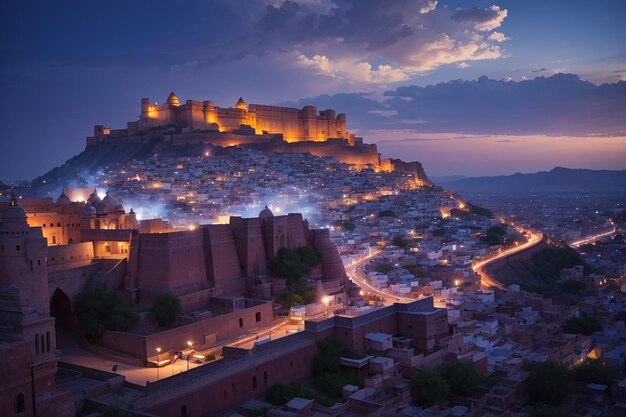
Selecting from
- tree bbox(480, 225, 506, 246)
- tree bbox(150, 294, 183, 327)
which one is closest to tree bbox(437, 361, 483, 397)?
tree bbox(150, 294, 183, 327)

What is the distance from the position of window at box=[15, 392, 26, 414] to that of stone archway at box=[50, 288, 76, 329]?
23.8ft

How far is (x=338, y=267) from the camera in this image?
2739 cm

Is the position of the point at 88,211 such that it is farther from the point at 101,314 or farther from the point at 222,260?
the point at 101,314

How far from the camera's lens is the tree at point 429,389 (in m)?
16.9

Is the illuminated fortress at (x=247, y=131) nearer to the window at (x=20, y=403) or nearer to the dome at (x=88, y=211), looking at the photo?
the dome at (x=88, y=211)

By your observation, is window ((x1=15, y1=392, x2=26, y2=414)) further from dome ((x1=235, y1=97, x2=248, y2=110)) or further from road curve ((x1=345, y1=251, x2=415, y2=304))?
dome ((x1=235, y1=97, x2=248, y2=110))

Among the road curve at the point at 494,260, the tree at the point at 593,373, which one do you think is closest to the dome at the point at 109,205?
the tree at the point at 593,373

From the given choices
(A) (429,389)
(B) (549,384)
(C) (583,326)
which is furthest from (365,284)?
(A) (429,389)

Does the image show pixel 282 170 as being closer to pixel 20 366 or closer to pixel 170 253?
pixel 170 253

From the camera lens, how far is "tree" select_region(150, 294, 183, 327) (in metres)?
19.2

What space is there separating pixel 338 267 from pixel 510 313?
24.0 feet

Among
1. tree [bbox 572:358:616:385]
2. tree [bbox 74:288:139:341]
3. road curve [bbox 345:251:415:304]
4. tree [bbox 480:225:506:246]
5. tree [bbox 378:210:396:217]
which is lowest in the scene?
tree [bbox 572:358:616:385]

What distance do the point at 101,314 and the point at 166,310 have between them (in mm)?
1884

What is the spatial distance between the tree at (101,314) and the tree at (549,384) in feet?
38.8
